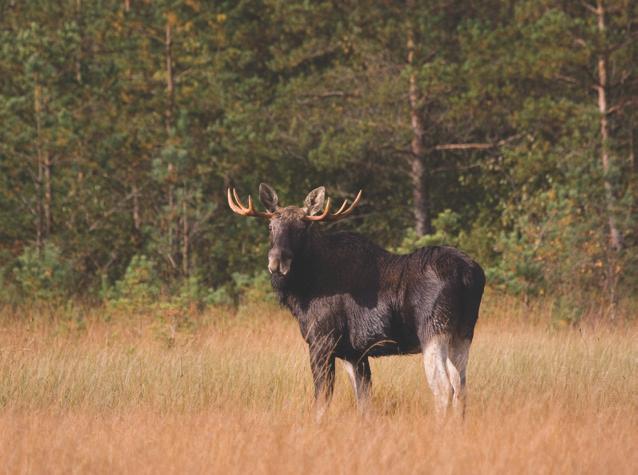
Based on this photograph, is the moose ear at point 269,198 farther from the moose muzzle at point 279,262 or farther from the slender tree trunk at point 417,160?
the slender tree trunk at point 417,160

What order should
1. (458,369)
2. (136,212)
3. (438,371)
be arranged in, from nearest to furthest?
1. (438,371)
2. (458,369)
3. (136,212)

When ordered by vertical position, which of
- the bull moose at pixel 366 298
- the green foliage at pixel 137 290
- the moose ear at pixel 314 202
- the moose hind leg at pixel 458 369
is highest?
the moose ear at pixel 314 202

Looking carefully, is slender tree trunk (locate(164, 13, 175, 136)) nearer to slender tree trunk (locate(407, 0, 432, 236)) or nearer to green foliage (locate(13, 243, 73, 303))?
slender tree trunk (locate(407, 0, 432, 236))

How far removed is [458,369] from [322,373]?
3.67 feet

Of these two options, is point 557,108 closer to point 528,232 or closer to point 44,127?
point 528,232

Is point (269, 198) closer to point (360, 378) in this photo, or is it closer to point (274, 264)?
point (274, 264)

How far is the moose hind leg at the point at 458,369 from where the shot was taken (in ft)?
27.5

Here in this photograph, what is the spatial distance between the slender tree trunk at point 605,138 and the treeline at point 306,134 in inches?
2.0

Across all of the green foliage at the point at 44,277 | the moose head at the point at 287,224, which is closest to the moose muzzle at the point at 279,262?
the moose head at the point at 287,224

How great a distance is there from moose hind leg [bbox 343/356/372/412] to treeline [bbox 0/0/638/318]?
24.7ft

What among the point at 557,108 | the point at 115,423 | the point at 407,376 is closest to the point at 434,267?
the point at 407,376

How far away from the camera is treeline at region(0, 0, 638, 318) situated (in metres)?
18.2

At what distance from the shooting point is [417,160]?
2177cm

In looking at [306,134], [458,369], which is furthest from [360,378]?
[306,134]
